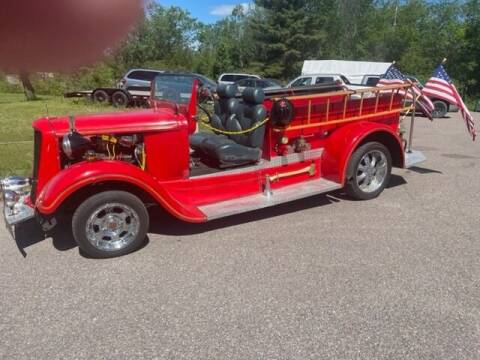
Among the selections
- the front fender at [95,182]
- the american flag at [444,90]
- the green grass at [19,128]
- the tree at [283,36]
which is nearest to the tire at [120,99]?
the green grass at [19,128]

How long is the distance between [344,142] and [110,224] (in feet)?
10.1

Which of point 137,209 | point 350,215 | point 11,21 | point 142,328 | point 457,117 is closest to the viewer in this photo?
point 11,21

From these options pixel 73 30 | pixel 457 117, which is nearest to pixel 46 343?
pixel 73 30

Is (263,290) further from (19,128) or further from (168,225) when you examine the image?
(19,128)

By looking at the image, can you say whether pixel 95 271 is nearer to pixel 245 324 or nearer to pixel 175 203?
pixel 175 203

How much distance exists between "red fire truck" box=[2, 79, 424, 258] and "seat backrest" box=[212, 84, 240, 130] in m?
0.02

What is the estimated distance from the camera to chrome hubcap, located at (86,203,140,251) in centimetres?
435

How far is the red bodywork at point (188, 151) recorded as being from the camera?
4325 mm

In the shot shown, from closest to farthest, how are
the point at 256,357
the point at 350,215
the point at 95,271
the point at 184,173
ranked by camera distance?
the point at 256,357 < the point at 95,271 < the point at 184,173 < the point at 350,215

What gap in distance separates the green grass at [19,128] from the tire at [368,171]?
363cm

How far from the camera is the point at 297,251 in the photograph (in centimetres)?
448

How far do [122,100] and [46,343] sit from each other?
16.3 meters

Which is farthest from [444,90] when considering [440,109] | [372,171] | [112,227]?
[440,109]

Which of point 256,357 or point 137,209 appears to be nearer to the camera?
point 256,357
